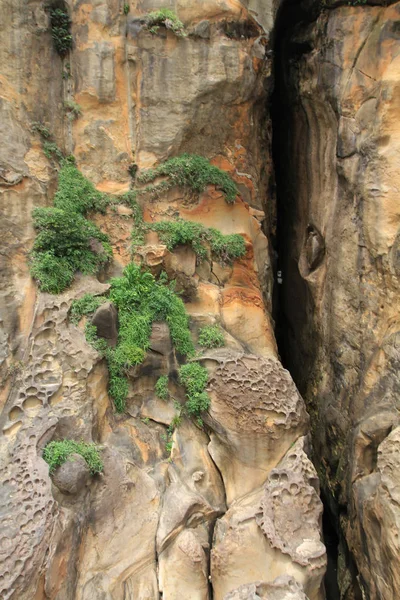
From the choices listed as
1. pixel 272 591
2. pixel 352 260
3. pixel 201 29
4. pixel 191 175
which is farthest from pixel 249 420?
pixel 201 29

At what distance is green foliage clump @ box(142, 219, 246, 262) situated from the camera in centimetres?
849

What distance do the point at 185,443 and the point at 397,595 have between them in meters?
3.33

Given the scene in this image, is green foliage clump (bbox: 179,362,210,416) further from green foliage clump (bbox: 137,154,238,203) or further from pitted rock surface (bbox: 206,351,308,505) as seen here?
green foliage clump (bbox: 137,154,238,203)

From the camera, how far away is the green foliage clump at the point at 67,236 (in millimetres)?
7105

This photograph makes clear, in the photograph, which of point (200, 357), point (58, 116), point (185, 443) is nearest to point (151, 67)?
point (58, 116)

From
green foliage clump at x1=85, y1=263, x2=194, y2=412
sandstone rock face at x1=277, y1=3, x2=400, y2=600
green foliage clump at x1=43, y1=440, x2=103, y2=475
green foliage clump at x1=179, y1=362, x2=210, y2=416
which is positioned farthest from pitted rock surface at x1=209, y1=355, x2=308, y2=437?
green foliage clump at x1=43, y1=440, x2=103, y2=475

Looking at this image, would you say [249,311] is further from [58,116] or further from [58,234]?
[58,116]

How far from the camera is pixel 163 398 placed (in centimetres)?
735

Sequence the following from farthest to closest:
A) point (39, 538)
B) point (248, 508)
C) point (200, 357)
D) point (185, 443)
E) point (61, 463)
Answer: point (200, 357) < point (185, 443) < point (248, 508) < point (61, 463) < point (39, 538)

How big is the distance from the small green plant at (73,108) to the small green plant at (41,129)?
0.73 meters

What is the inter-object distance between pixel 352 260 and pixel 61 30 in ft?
22.7

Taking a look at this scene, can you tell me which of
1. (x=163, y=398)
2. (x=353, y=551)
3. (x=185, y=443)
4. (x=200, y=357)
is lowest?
(x=353, y=551)

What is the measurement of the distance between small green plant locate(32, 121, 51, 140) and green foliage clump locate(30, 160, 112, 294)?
1.75 feet

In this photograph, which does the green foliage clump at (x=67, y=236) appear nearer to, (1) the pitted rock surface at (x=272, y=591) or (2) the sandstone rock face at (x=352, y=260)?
(2) the sandstone rock face at (x=352, y=260)
